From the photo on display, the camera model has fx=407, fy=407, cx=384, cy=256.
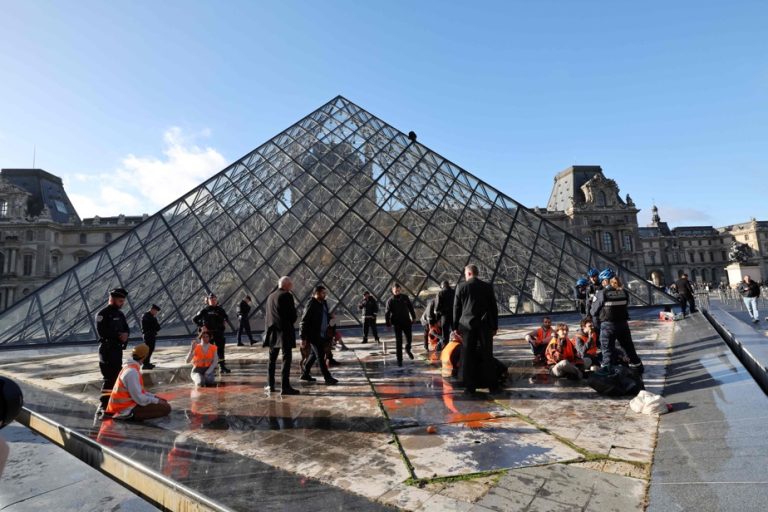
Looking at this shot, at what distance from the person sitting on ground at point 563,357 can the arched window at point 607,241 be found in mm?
59730

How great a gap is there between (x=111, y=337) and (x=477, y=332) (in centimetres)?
421

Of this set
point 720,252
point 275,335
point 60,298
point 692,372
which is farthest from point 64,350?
point 720,252

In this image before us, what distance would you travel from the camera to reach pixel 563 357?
17.7ft

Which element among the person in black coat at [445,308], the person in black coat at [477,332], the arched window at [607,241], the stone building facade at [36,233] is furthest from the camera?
the arched window at [607,241]

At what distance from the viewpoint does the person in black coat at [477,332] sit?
181 inches

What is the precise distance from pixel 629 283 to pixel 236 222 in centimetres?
1495

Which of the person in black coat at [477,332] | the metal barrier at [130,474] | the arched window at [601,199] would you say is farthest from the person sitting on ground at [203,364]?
the arched window at [601,199]

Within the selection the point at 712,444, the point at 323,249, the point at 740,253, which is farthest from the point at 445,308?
the point at 740,253

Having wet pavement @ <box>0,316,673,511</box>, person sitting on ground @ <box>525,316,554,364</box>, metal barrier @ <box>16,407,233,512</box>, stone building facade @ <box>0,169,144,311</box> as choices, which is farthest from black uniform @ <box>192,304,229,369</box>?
stone building facade @ <box>0,169,144,311</box>

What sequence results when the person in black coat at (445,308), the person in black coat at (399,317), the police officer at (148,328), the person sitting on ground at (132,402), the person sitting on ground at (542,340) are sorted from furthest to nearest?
the police officer at (148,328) < the person in black coat at (445,308) < the person in black coat at (399,317) < the person sitting on ground at (542,340) < the person sitting on ground at (132,402)

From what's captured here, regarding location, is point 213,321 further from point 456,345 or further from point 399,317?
point 456,345

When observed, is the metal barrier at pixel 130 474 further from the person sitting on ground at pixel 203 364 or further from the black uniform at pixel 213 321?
the black uniform at pixel 213 321

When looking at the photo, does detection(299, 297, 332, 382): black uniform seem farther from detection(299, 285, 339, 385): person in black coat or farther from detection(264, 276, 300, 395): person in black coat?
detection(264, 276, 300, 395): person in black coat

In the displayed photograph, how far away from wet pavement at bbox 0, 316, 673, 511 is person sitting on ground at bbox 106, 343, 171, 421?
0.11 meters
